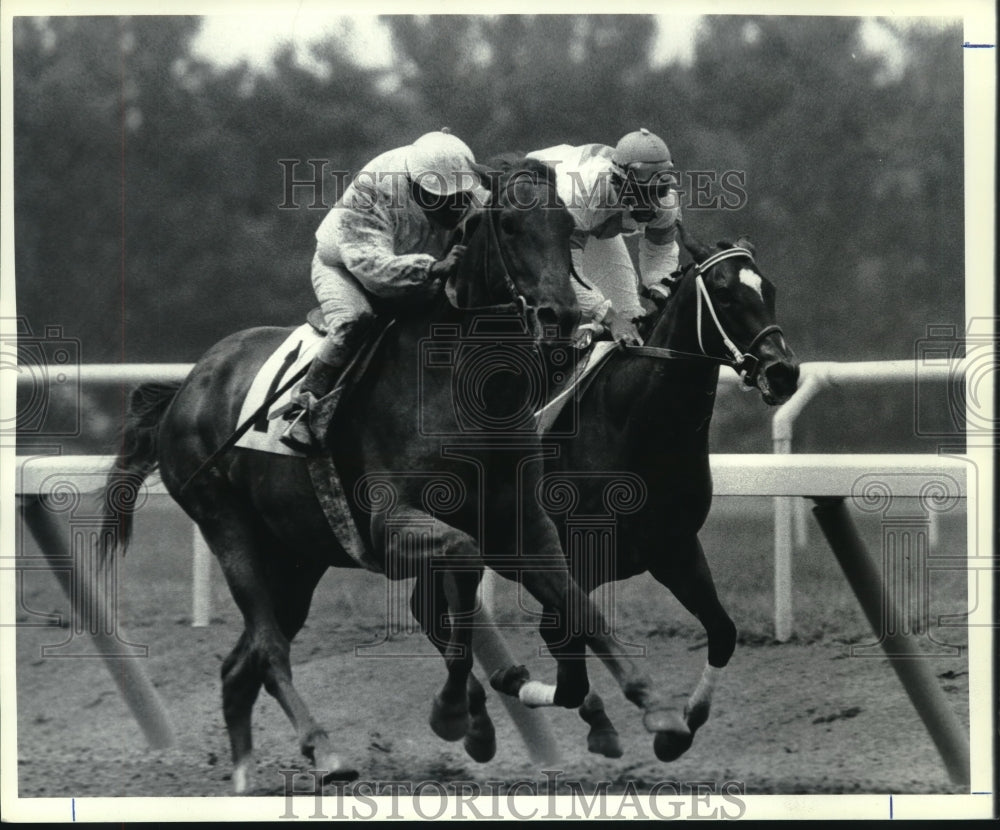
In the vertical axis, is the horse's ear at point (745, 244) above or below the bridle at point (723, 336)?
above

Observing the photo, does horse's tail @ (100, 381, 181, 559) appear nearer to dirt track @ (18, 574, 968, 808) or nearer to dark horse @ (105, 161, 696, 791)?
dark horse @ (105, 161, 696, 791)

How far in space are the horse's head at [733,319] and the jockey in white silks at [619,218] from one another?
13cm

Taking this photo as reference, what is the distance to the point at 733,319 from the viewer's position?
408cm

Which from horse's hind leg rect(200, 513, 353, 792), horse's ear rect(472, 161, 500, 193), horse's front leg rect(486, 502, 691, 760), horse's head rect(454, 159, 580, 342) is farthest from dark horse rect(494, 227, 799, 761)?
horse's hind leg rect(200, 513, 353, 792)

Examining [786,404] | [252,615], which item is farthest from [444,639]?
A: [786,404]

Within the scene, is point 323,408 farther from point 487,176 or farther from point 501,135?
point 501,135

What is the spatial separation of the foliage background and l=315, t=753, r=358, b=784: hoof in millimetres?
1295

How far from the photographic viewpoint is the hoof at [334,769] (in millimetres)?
4250

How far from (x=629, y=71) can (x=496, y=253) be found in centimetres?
122

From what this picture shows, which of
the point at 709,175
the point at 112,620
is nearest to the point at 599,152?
the point at 709,175

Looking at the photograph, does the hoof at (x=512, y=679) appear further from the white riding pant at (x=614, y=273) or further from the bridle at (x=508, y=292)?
the white riding pant at (x=614, y=273)

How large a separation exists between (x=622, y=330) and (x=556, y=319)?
0.78 meters

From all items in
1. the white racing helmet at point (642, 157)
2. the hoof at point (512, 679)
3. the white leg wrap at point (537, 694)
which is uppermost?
the white racing helmet at point (642, 157)

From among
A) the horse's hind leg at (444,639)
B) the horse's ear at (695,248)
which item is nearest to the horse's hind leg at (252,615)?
the horse's hind leg at (444,639)
